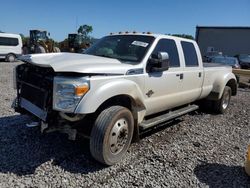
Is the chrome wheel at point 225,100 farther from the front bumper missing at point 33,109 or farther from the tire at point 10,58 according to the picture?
the tire at point 10,58

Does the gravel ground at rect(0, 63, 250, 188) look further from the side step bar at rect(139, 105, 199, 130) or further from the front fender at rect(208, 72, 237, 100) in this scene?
the front fender at rect(208, 72, 237, 100)

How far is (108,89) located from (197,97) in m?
3.24

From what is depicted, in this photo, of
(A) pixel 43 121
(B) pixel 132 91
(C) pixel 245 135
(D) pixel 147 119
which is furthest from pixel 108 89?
(C) pixel 245 135

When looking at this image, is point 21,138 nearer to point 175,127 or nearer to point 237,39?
point 175,127

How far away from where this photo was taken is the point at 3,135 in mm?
4777

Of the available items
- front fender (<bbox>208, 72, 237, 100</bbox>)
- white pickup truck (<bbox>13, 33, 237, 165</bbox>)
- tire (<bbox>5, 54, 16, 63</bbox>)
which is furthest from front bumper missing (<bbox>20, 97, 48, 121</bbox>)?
tire (<bbox>5, 54, 16, 63</bbox>)

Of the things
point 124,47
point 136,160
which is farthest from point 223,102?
point 136,160

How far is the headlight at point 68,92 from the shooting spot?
3.37 m

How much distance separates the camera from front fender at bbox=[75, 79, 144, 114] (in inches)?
134

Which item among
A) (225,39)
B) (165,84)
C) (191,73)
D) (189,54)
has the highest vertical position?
(225,39)

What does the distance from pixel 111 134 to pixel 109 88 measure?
0.65 metres

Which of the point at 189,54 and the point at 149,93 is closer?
the point at 149,93

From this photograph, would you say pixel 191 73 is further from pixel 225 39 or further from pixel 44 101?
pixel 225 39

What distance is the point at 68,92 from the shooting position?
339cm
